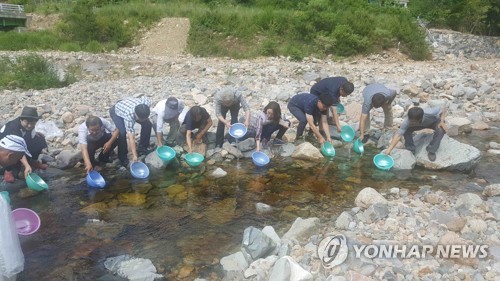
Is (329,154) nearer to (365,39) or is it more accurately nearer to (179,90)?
(179,90)

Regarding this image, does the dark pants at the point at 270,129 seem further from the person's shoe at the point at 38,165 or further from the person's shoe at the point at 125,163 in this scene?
the person's shoe at the point at 38,165

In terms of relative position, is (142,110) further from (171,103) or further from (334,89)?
(334,89)

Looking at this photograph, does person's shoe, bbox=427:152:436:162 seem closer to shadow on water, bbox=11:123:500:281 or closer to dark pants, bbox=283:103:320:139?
shadow on water, bbox=11:123:500:281

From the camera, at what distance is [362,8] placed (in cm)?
2325

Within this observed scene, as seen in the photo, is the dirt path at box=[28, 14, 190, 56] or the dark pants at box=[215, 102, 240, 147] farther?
the dirt path at box=[28, 14, 190, 56]

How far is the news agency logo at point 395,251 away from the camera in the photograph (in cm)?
394

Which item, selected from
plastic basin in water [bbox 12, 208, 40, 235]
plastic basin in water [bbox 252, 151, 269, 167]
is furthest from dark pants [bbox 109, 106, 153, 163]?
plastic basin in water [bbox 12, 208, 40, 235]

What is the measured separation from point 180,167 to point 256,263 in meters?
3.40

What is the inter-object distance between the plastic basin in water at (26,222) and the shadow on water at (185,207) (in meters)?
0.23

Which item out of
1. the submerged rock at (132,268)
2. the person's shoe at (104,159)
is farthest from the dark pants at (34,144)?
the submerged rock at (132,268)

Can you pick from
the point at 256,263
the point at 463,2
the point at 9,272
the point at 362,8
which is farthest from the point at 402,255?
the point at 463,2

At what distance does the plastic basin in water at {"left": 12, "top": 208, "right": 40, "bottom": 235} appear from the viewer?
4.61 meters

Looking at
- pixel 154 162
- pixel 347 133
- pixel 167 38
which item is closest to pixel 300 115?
pixel 347 133

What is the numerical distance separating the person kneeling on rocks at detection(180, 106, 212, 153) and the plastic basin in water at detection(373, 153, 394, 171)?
286cm
